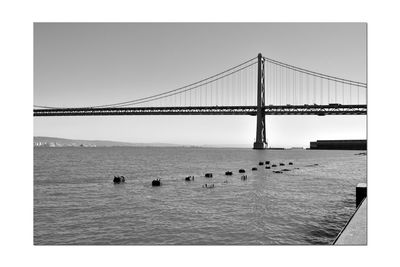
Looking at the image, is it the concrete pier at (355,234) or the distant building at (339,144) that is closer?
the concrete pier at (355,234)

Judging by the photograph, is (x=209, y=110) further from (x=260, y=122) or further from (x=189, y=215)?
(x=189, y=215)

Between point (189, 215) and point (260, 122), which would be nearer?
point (189, 215)

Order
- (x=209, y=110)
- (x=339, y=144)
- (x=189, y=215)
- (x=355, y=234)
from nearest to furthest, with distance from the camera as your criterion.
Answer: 1. (x=355, y=234)
2. (x=189, y=215)
3. (x=209, y=110)
4. (x=339, y=144)

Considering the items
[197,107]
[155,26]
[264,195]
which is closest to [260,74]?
[197,107]

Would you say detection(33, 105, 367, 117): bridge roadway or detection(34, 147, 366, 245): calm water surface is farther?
detection(33, 105, 367, 117): bridge roadway

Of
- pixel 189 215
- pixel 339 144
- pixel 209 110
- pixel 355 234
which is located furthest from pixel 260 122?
pixel 339 144

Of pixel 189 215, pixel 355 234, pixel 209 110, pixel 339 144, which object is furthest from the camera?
pixel 339 144

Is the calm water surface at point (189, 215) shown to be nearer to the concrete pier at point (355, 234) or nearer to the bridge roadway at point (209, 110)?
the concrete pier at point (355, 234)

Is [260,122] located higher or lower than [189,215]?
higher

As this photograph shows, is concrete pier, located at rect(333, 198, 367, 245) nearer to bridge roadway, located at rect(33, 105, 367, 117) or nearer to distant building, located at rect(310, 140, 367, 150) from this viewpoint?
bridge roadway, located at rect(33, 105, 367, 117)

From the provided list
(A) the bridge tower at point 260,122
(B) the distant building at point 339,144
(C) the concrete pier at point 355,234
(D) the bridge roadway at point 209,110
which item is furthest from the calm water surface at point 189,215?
(B) the distant building at point 339,144

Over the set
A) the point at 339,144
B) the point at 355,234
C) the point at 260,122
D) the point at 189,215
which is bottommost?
the point at 339,144

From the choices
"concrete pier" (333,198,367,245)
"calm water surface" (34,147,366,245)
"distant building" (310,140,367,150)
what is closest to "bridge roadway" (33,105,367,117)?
"calm water surface" (34,147,366,245)
